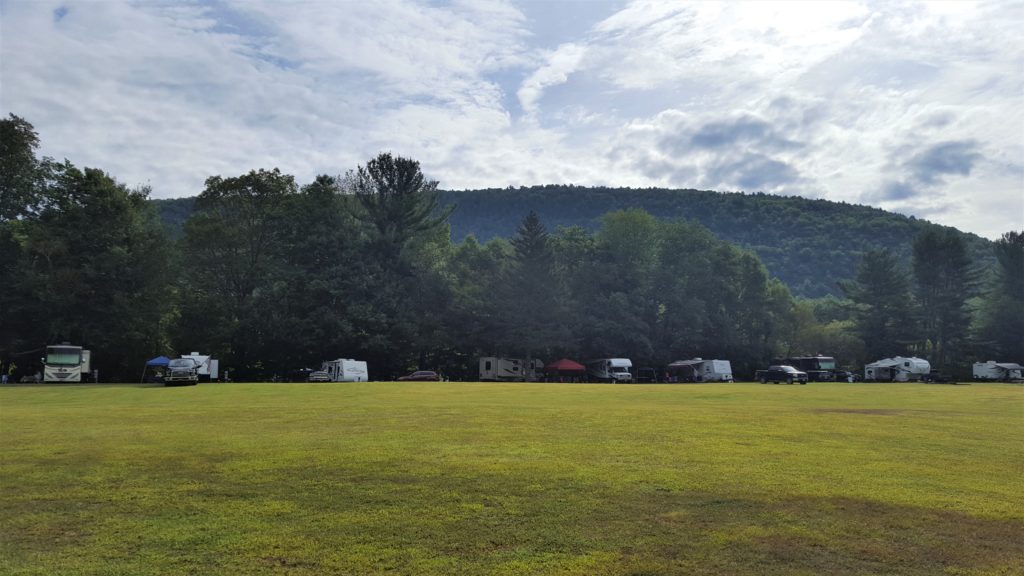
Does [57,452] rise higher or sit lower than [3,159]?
lower

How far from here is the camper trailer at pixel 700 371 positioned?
75.5 meters

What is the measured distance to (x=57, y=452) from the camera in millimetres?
13773

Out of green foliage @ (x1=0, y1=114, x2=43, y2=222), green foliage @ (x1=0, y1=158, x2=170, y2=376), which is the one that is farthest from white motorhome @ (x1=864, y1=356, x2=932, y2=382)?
green foliage @ (x1=0, y1=114, x2=43, y2=222)

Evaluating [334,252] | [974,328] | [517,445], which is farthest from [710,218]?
[517,445]

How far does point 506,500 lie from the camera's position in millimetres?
10000

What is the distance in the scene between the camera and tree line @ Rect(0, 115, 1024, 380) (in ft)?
192

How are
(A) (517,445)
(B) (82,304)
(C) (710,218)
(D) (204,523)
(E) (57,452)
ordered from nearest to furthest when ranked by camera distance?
1. (D) (204,523)
2. (E) (57,452)
3. (A) (517,445)
4. (B) (82,304)
5. (C) (710,218)

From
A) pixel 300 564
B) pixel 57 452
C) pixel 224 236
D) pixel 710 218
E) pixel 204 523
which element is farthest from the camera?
pixel 710 218

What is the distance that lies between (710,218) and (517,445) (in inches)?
7409

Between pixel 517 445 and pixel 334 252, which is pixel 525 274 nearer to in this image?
pixel 334 252

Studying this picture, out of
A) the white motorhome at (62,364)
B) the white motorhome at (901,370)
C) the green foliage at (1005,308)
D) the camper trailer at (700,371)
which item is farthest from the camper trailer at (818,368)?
the white motorhome at (62,364)

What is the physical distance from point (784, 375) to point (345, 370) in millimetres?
40862

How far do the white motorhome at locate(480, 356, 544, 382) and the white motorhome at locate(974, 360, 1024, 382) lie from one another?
2055 inches

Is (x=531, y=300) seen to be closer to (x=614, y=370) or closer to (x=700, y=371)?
(x=614, y=370)
